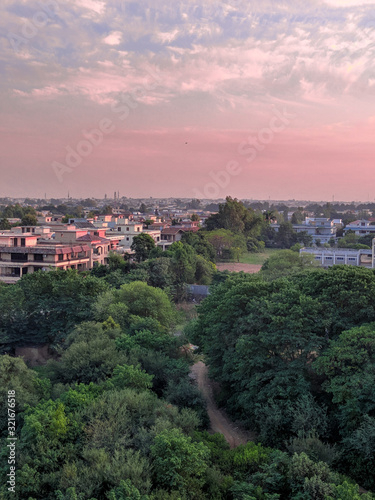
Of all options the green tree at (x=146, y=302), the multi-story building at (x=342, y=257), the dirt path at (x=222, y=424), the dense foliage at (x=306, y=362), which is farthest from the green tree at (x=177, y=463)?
the multi-story building at (x=342, y=257)

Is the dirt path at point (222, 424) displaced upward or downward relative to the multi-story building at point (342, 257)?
downward

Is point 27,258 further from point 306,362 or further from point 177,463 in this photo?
point 177,463

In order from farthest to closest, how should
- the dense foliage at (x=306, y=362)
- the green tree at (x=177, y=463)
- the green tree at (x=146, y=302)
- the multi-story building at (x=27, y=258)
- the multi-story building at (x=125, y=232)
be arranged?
the multi-story building at (x=125, y=232), the multi-story building at (x=27, y=258), the green tree at (x=146, y=302), the dense foliage at (x=306, y=362), the green tree at (x=177, y=463)

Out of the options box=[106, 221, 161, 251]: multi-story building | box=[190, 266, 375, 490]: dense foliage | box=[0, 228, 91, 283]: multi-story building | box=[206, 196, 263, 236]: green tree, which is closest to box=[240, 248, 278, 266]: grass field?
box=[206, 196, 263, 236]: green tree

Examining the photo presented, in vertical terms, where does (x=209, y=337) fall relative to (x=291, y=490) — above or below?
above

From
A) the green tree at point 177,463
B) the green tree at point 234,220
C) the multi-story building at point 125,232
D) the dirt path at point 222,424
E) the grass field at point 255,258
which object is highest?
the green tree at point 234,220

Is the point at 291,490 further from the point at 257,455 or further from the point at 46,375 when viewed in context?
the point at 46,375

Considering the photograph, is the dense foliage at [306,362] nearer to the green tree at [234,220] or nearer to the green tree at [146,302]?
the green tree at [146,302]

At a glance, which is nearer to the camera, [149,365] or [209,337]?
[149,365]

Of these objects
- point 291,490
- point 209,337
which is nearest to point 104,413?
point 291,490

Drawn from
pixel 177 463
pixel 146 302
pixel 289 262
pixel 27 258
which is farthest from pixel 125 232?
pixel 177 463

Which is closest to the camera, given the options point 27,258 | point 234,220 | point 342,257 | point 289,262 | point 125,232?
point 27,258
